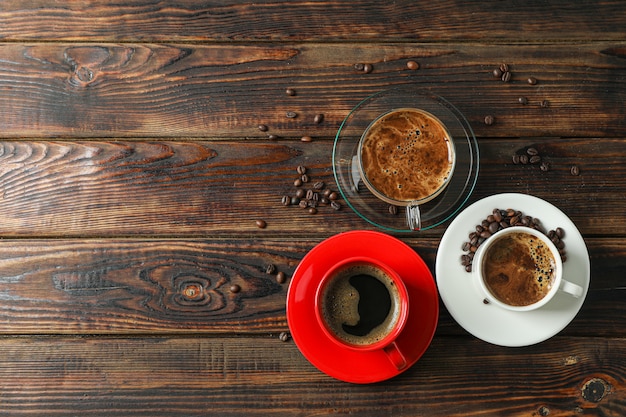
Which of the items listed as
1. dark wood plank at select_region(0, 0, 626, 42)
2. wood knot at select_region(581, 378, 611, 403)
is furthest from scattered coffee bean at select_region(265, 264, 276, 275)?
wood knot at select_region(581, 378, 611, 403)

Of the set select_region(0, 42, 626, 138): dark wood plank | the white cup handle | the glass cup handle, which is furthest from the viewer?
select_region(0, 42, 626, 138): dark wood plank

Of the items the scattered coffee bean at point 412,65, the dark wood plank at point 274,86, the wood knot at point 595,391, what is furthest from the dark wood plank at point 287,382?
the scattered coffee bean at point 412,65

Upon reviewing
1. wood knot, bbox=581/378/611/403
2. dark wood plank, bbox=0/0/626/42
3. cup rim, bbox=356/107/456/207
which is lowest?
wood knot, bbox=581/378/611/403

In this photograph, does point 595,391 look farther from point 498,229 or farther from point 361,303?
point 361,303

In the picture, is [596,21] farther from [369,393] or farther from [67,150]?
[67,150]

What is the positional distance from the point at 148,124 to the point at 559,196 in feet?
3.56

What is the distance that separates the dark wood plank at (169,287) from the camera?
56.9 inches

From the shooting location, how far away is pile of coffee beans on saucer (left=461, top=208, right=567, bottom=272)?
1357mm

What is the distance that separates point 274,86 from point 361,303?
1.99 feet

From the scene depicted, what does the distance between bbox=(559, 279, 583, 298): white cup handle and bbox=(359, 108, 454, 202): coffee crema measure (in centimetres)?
35

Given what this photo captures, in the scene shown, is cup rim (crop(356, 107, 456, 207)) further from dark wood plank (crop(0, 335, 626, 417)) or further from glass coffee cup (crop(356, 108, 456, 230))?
dark wood plank (crop(0, 335, 626, 417))

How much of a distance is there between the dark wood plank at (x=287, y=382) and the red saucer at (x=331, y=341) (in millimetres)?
65

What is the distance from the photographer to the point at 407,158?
4.49 ft

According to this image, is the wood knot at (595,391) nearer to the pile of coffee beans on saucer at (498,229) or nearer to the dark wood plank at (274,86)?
the pile of coffee beans on saucer at (498,229)
